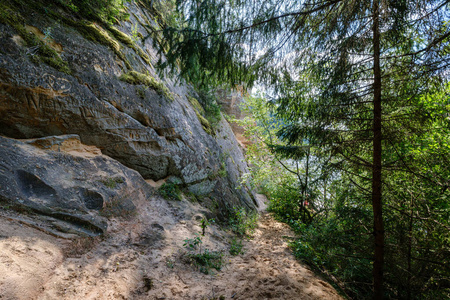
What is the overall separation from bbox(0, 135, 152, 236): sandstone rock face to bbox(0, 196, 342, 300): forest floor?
0.25m

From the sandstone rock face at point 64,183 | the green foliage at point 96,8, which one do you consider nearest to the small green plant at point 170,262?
the sandstone rock face at point 64,183

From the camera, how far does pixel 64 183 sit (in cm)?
352

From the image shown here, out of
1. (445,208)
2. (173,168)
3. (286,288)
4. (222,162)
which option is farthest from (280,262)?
(222,162)

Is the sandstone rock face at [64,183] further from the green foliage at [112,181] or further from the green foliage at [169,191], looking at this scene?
the green foliage at [169,191]

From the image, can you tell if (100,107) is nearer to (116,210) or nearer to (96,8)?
(116,210)

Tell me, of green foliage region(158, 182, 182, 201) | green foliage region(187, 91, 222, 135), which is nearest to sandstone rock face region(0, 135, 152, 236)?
green foliage region(158, 182, 182, 201)

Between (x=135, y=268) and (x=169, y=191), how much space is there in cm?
286

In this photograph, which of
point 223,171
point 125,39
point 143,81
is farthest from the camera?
point 223,171

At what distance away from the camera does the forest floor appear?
2.24 metres

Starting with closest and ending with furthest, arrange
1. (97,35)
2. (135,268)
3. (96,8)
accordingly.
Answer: (135,268)
(97,35)
(96,8)

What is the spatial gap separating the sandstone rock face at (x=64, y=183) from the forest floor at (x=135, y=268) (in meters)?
0.25

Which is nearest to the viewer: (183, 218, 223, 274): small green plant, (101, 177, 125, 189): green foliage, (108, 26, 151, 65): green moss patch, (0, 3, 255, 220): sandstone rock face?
(0, 3, 255, 220): sandstone rock face

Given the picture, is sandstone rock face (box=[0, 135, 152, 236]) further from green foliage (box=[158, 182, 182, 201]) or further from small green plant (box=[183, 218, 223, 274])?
small green plant (box=[183, 218, 223, 274])

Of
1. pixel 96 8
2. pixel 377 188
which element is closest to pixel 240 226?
pixel 377 188
